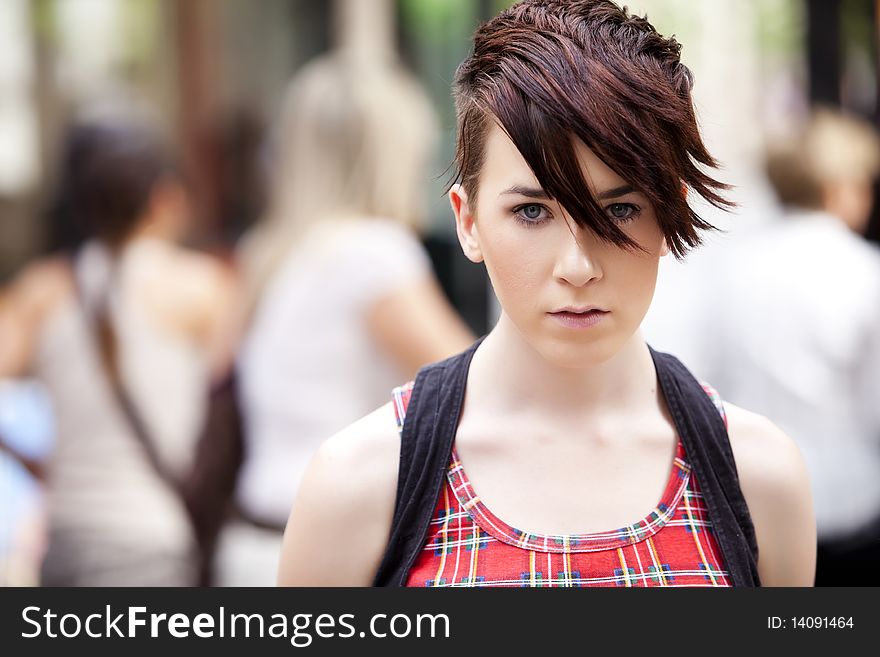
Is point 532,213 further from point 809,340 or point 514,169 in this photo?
point 809,340

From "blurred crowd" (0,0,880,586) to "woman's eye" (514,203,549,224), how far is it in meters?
1.21

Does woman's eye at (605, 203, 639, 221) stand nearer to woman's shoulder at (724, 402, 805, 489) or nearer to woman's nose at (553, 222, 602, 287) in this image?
woman's nose at (553, 222, 602, 287)

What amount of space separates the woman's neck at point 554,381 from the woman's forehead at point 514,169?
20 centimetres

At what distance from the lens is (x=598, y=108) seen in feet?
4.00

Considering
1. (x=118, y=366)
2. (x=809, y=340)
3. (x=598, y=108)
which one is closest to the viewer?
(x=598, y=108)

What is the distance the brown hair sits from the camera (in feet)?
4.02

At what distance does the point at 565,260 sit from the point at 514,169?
12 cm

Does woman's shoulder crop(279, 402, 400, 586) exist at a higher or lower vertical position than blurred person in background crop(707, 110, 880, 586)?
lower

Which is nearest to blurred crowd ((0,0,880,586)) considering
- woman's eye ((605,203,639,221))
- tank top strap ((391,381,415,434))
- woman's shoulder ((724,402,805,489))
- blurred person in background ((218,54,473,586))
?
Answer: blurred person in background ((218,54,473,586))

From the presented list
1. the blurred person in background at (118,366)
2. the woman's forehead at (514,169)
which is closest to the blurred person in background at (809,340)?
the blurred person in background at (118,366)

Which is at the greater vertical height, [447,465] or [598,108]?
[598,108]

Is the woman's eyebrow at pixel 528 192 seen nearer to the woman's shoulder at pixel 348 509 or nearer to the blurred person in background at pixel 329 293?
the woman's shoulder at pixel 348 509

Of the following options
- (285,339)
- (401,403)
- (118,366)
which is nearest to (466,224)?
(401,403)
